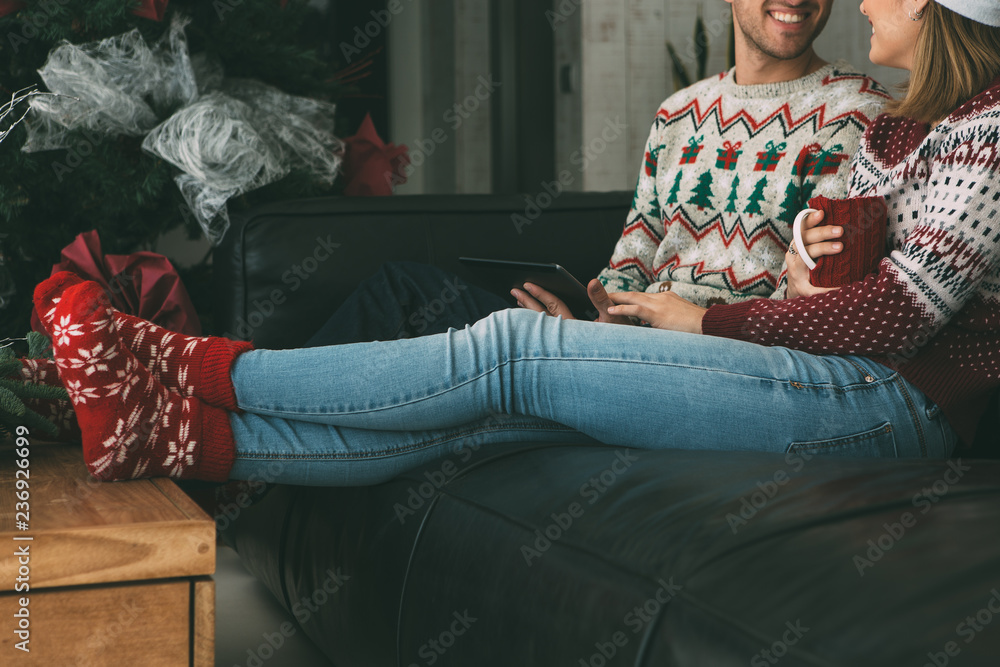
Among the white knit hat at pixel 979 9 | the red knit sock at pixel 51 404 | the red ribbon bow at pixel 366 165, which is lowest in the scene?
the red knit sock at pixel 51 404

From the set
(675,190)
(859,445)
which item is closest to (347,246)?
(675,190)

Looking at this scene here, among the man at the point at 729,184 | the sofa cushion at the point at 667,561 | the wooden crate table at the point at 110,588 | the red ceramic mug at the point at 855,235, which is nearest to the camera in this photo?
the sofa cushion at the point at 667,561

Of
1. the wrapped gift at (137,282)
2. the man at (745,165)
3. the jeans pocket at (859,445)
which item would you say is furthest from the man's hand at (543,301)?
the wrapped gift at (137,282)

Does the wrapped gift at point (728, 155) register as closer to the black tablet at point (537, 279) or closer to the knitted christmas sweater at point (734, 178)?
the knitted christmas sweater at point (734, 178)

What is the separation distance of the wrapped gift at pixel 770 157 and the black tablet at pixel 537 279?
0.36 metres

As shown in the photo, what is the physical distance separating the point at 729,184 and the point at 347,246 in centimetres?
65

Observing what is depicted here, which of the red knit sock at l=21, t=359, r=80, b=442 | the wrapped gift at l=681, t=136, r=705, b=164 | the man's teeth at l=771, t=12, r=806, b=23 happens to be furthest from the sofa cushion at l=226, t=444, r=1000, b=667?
the man's teeth at l=771, t=12, r=806, b=23

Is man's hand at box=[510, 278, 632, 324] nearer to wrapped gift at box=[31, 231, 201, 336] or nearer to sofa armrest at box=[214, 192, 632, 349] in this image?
sofa armrest at box=[214, 192, 632, 349]

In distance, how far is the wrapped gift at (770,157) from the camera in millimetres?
1446

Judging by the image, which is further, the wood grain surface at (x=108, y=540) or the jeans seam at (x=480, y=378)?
the jeans seam at (x=480, y=378)

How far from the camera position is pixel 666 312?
1265mm

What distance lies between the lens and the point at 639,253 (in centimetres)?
164

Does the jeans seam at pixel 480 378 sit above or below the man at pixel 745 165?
below

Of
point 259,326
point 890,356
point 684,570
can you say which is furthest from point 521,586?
point 259,326
